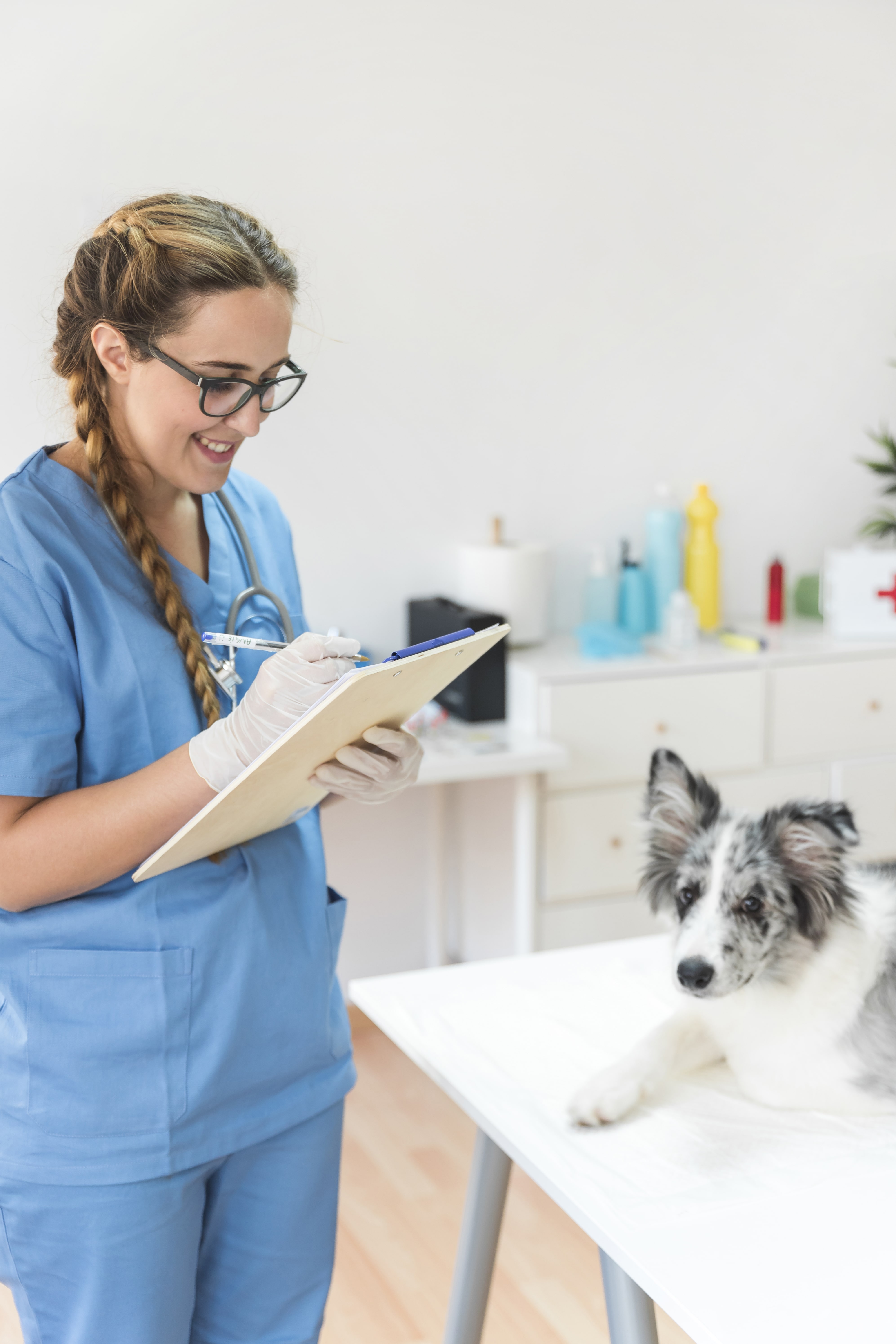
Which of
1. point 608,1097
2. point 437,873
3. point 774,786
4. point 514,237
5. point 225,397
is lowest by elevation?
point 437,873

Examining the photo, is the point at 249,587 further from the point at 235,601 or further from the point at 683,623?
the point at 683,623

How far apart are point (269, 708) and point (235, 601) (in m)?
0.25

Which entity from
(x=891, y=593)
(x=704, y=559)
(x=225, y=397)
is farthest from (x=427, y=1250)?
(x=891, y=593)

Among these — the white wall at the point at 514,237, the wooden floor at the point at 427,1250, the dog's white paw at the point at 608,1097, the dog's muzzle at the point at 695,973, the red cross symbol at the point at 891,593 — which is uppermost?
the white wall at the point at 514,237

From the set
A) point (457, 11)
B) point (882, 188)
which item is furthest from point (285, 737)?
point (882, 188)

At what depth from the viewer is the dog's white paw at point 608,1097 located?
1.13 meters

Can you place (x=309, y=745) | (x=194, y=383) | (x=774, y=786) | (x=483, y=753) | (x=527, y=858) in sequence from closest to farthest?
(x=309, y=745) < (x=194, y=383) < (x=483, y=753) < (x=527, y=858) < (x=774, y=786)

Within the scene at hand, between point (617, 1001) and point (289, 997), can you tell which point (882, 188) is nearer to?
point (617, 1001)

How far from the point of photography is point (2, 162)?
8.13ft

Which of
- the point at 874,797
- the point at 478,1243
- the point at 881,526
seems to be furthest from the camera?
the point at 881,526

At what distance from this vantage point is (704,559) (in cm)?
315

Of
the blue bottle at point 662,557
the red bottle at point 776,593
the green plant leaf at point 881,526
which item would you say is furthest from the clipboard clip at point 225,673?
the green plant leaf at point 881,526

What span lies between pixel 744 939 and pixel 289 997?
1.51 feet

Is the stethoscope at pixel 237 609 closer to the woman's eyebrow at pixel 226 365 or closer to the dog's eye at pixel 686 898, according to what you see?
the woman's eyebrow at pixel 226 365
